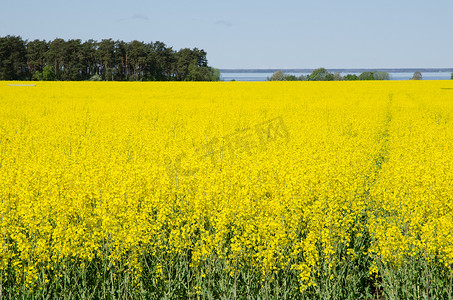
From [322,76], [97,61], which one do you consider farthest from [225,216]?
[322,76]

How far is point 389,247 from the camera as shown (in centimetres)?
577

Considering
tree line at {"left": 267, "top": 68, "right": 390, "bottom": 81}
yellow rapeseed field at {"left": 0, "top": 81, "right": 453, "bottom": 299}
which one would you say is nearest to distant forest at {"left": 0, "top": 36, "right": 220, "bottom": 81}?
tree line at {"left": 267, "top": 68, "right": 390, "bottom": 81}

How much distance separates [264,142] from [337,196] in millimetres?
7527

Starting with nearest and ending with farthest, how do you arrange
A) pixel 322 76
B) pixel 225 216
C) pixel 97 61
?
1. pixel 225 216
2. pixel 97 61
3. pixel 322 76

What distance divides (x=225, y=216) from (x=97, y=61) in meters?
87.7

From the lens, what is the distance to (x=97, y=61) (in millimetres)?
87125

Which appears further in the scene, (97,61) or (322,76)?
(322,76)

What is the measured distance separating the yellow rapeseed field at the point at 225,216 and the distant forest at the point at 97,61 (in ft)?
225

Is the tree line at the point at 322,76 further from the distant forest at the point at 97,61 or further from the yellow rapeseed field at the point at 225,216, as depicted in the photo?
the yellow rapeseed field at the point at 225,216

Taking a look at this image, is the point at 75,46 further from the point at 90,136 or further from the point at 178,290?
the point at 178,290

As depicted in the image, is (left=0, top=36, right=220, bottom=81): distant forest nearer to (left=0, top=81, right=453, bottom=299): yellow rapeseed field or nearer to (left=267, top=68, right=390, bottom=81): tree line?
(left=267, top=68, right=390, bottom=81): tree line

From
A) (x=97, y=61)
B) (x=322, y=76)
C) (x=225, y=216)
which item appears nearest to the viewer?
(x=225, y=216)

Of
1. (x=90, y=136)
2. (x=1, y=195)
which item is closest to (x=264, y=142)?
(x=90, y=136)

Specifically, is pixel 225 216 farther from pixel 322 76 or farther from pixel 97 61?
pixel 322 76
